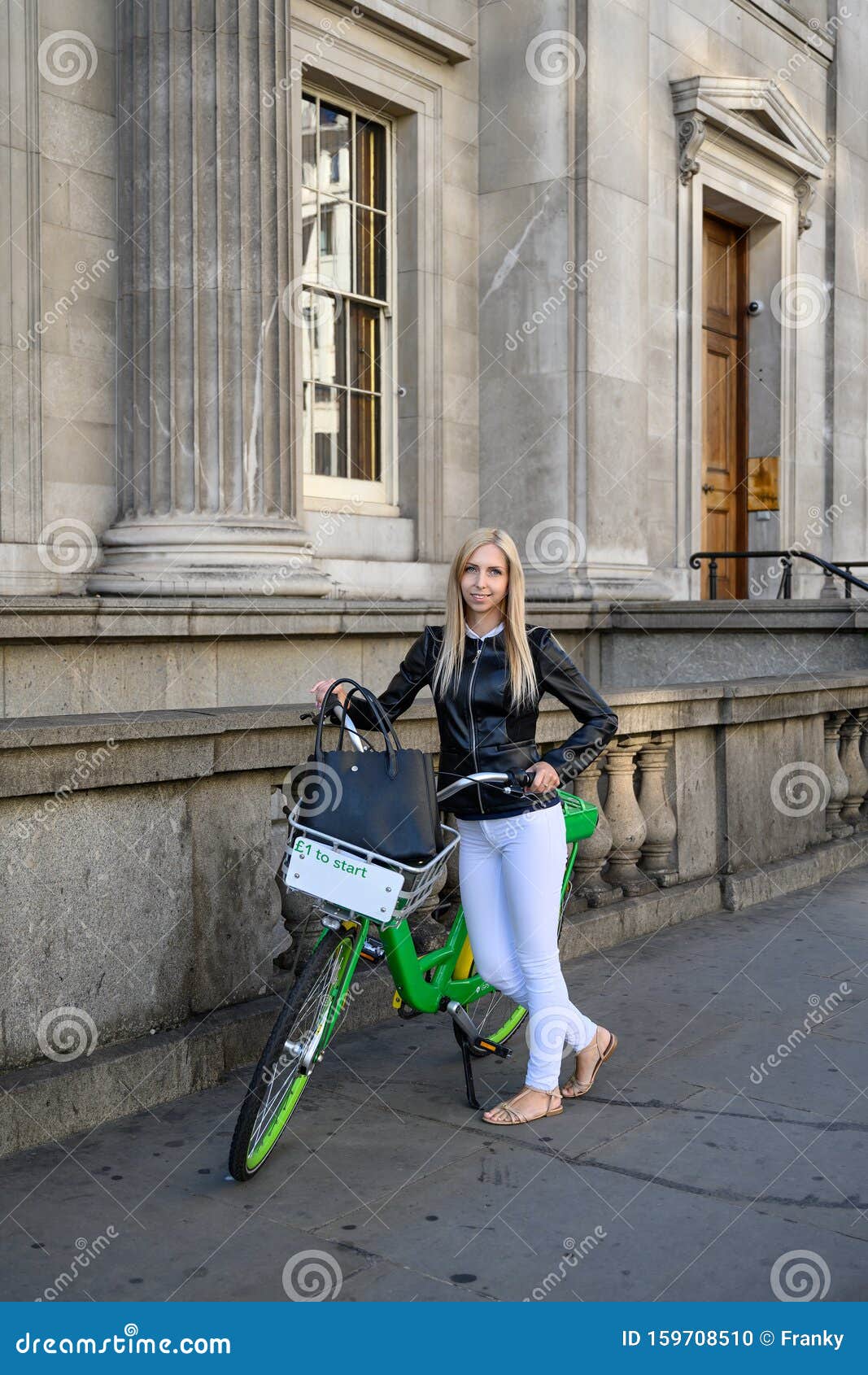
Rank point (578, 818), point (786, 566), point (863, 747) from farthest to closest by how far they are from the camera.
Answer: point (786, 566)
point (863, 747)
point (578, 818)

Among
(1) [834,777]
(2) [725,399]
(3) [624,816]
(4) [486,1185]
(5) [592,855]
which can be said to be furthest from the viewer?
(2) [725,399]

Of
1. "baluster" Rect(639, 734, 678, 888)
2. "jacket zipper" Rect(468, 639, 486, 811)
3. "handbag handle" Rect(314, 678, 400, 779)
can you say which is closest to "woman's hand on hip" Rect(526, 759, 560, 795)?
"jacket zipper" Rect(468, 639, 486, 811)

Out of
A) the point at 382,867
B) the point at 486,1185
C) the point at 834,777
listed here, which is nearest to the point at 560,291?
the point at 834,777

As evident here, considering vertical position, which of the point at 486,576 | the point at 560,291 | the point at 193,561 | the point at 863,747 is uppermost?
the point at 560,291

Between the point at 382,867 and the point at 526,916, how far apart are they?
68 cm

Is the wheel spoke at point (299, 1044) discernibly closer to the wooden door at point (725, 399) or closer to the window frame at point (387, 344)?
the window frame at point (387, 344)

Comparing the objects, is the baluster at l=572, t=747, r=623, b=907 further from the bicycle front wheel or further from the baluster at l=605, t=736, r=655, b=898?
the bicycle front wheel

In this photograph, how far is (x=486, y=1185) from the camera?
383 cm

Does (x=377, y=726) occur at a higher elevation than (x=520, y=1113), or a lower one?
higher

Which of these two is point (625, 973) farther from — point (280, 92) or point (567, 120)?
point (567, 120)

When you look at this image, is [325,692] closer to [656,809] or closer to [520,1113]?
[520,1113]

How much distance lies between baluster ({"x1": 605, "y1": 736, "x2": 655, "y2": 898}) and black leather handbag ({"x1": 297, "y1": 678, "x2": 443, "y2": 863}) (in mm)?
3006

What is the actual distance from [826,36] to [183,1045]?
53.3 ft

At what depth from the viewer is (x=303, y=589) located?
9.38 m
